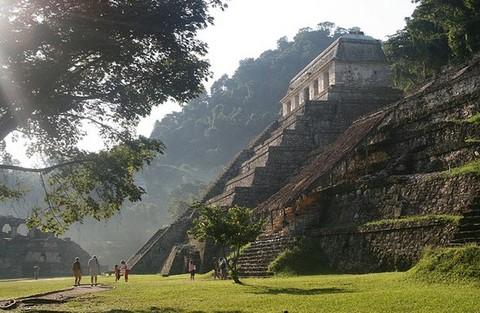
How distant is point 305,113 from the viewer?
27.7 metres

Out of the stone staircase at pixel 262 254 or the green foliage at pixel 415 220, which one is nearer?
the green foliage at pixel 415 220

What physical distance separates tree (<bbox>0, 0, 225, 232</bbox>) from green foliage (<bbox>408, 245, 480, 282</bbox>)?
5.70m

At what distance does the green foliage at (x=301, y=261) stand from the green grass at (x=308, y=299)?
2.96 metres

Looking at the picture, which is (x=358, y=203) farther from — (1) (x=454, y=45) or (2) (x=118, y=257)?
(2) (x=118, y=257)

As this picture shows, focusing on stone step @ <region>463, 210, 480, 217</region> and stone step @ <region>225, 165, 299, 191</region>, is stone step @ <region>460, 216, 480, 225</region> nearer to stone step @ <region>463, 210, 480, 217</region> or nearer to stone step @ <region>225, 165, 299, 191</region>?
stone step @ <region>463, 210, 480, 217</region>

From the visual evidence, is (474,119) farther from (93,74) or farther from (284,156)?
(284,156)

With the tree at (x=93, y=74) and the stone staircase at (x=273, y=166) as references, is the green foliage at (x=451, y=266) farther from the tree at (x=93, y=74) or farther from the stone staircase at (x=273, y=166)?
the stone staircase at (x=273, y=166)

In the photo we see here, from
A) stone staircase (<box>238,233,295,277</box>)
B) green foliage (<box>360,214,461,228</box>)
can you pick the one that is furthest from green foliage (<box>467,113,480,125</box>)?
stone staircase (<box>238,233,295,277</box>)

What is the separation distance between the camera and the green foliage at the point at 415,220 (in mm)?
11648

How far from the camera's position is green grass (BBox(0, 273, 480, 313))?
7.57 metres

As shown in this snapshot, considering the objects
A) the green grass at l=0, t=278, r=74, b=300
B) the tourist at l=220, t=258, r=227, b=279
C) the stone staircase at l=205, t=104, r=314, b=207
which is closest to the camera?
the green grass at l=0, t=278, r=74, b=300

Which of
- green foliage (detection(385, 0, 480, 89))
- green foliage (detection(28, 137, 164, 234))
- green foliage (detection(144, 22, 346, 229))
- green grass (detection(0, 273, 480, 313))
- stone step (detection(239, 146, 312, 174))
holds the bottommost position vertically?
green grass (detection(0, 273, 480, 313))

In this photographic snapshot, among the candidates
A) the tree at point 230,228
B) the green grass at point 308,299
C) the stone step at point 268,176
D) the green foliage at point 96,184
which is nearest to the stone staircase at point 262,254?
the tree at point 230,228

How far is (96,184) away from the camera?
12797mm
